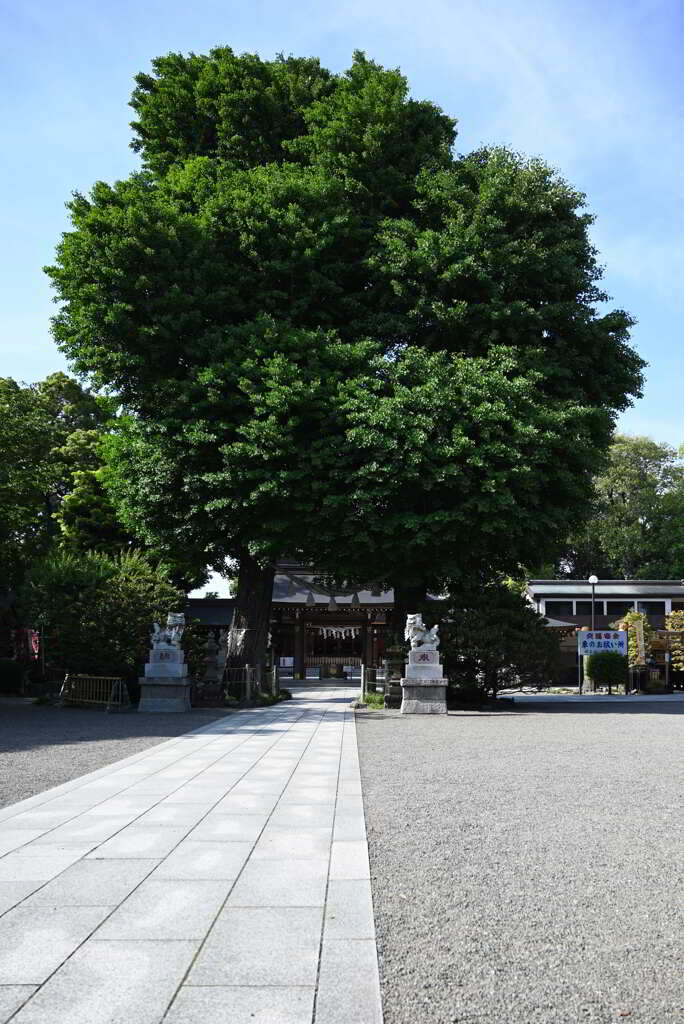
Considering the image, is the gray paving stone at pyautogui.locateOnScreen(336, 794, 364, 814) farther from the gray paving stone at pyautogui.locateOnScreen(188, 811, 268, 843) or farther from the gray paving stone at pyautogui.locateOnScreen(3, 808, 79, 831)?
the gray paving stone at pyautogui.locateOnScreen(3, 808, 79, 831)

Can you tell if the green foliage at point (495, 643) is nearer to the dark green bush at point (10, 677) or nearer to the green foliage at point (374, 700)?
the green foliage at point (374, 700)

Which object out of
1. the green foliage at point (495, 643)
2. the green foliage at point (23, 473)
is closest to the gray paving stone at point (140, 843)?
the green foliage at point (495, 643)

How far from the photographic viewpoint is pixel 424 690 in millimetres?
18812

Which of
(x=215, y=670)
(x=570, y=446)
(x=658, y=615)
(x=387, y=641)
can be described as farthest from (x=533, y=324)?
(x=658, y=615)

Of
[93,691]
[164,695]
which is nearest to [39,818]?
[164,695]

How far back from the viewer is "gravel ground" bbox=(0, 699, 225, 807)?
8945mm

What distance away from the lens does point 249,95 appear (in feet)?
72.7

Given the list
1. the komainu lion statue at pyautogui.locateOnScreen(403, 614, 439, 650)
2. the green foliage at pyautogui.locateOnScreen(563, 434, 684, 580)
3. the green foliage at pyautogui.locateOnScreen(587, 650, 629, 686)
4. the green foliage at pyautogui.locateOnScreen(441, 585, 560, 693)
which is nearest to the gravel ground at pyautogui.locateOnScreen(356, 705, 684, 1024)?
the komainu lion statue at pyautogui.locateOnScreen(403, 614, 439, 650)

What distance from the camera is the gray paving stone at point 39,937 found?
3.43 meters

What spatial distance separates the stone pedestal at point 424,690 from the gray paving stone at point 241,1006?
15.8 metres

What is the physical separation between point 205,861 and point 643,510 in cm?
4767

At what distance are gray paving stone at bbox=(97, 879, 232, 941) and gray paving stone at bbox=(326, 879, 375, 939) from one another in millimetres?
625

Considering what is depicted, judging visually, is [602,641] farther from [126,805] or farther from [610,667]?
[126,805]

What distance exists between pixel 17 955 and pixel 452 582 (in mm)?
18801
